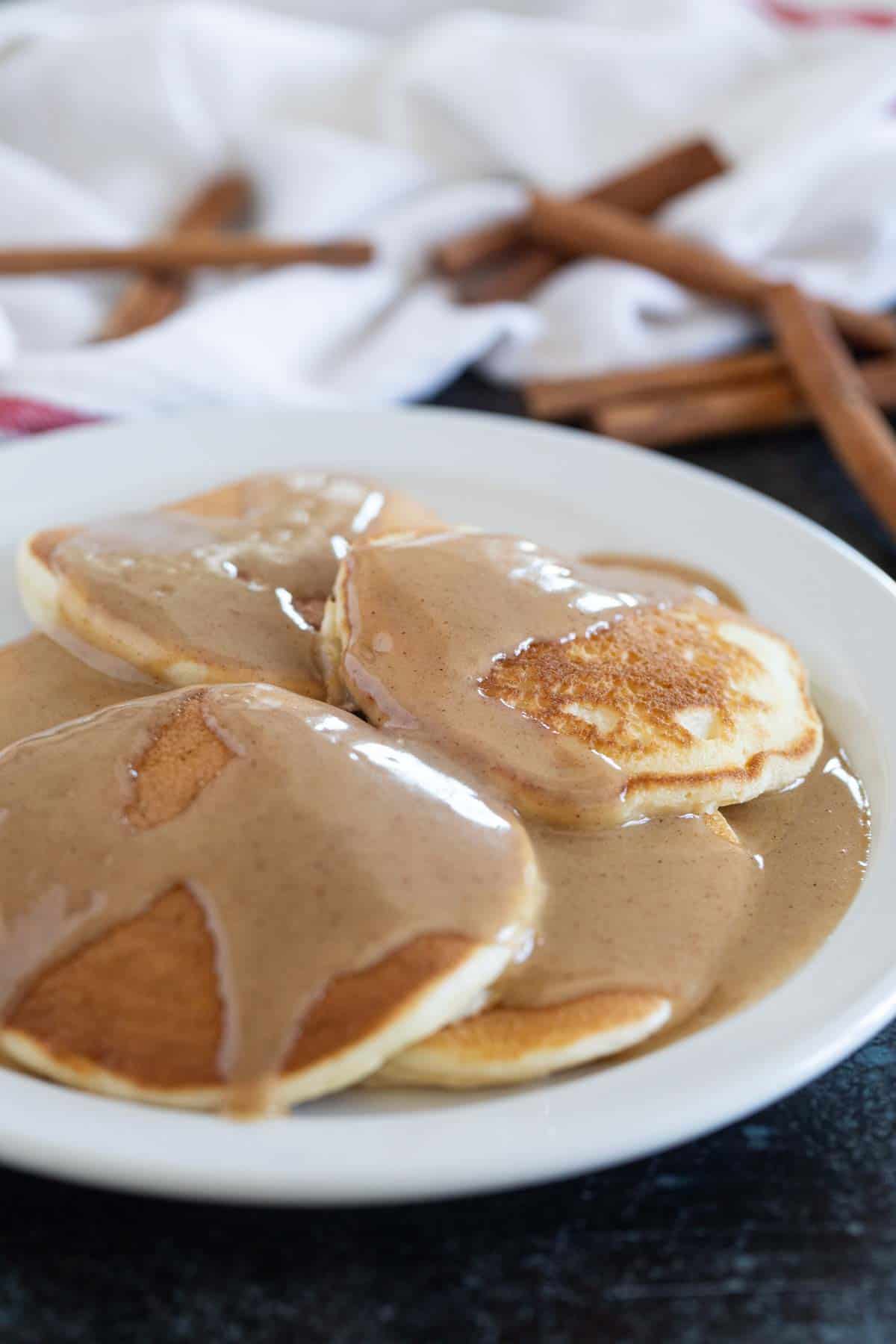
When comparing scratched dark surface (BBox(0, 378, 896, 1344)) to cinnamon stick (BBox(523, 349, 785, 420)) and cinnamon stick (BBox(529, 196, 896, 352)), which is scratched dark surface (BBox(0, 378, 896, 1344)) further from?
cinnamon stick (BBox(529, 196, 896, 352))

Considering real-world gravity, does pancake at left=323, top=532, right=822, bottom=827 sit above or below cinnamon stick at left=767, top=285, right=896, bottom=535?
above

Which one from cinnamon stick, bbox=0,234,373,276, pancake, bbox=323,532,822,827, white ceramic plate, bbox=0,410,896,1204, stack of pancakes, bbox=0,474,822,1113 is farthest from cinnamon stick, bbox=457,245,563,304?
pancake, bbox=323,532,822,827

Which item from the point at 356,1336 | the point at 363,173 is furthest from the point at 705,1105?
the point at 363,173

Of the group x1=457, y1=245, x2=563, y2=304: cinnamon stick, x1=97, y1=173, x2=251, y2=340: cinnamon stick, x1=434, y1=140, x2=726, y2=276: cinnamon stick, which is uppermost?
x1=97, y1=173, x2=251, y2=340: cinnamon stick

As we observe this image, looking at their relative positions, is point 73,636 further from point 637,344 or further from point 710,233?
point 710,233

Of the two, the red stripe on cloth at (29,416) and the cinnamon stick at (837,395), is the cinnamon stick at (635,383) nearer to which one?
the cinnamon stick at (837,395)
